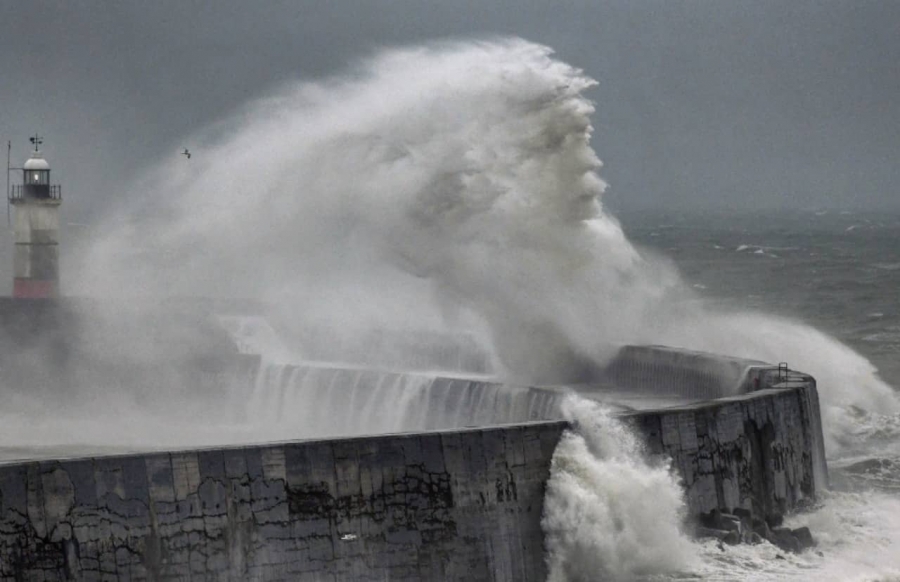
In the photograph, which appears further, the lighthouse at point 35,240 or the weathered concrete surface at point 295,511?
the lighthouse at point 35,240

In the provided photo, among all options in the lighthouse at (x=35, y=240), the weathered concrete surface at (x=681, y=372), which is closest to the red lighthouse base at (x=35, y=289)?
the lighthouse at (x=35, y=240)

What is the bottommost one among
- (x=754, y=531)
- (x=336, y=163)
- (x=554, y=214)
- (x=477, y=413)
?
(x=754, y=531)

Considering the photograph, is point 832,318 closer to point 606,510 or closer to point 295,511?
point 606,510

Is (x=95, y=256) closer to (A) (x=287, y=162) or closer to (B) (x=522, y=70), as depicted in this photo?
(A) (x=287, y=162)

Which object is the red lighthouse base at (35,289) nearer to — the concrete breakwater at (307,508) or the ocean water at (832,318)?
the ocean water at (832,318)

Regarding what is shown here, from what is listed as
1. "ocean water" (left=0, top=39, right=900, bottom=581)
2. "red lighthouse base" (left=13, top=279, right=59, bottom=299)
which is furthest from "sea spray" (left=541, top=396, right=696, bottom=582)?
"red lighthouse base" (left=13, top=279, right=59, bottom=299)

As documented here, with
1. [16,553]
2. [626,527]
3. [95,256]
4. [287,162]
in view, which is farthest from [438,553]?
[95,256]
